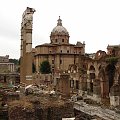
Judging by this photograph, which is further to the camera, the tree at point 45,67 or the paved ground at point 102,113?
the tree at point 45,67

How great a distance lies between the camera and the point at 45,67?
167 feet

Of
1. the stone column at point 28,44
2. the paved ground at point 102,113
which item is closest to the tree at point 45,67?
the stone column at point 28,44

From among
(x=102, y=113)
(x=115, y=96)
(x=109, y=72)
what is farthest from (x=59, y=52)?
(x=102, y=113)

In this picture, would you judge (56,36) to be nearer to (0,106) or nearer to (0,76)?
(0,76)

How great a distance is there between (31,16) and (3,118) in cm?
1472

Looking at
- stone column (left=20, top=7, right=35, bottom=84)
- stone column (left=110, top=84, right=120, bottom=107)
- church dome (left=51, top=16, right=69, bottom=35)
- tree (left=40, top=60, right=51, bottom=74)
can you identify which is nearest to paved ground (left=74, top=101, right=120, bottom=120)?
stone column (left=110, top=84, right=120, bottom=107)

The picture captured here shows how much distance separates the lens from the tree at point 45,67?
51.0 meters

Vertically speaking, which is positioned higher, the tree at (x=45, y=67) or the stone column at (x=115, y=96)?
the tree at (x=45, y=67)

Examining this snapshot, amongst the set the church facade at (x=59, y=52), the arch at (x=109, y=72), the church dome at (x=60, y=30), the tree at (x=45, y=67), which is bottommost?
the arch at (x=109, y=72)

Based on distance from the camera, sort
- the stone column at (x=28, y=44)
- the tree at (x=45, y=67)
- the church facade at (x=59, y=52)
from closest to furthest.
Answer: the stone column at (x=28, y=44) < the tree at (x=45, y=67) < the church facade at (x=59, y=52)

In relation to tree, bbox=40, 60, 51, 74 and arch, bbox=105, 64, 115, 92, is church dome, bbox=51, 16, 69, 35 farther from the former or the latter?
arch, bbox=105, 64, 115, 92

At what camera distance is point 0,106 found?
627 inches

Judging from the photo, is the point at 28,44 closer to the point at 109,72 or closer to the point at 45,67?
the point at 109,72

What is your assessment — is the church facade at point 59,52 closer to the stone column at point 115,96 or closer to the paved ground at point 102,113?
the stone column at point 115,96
